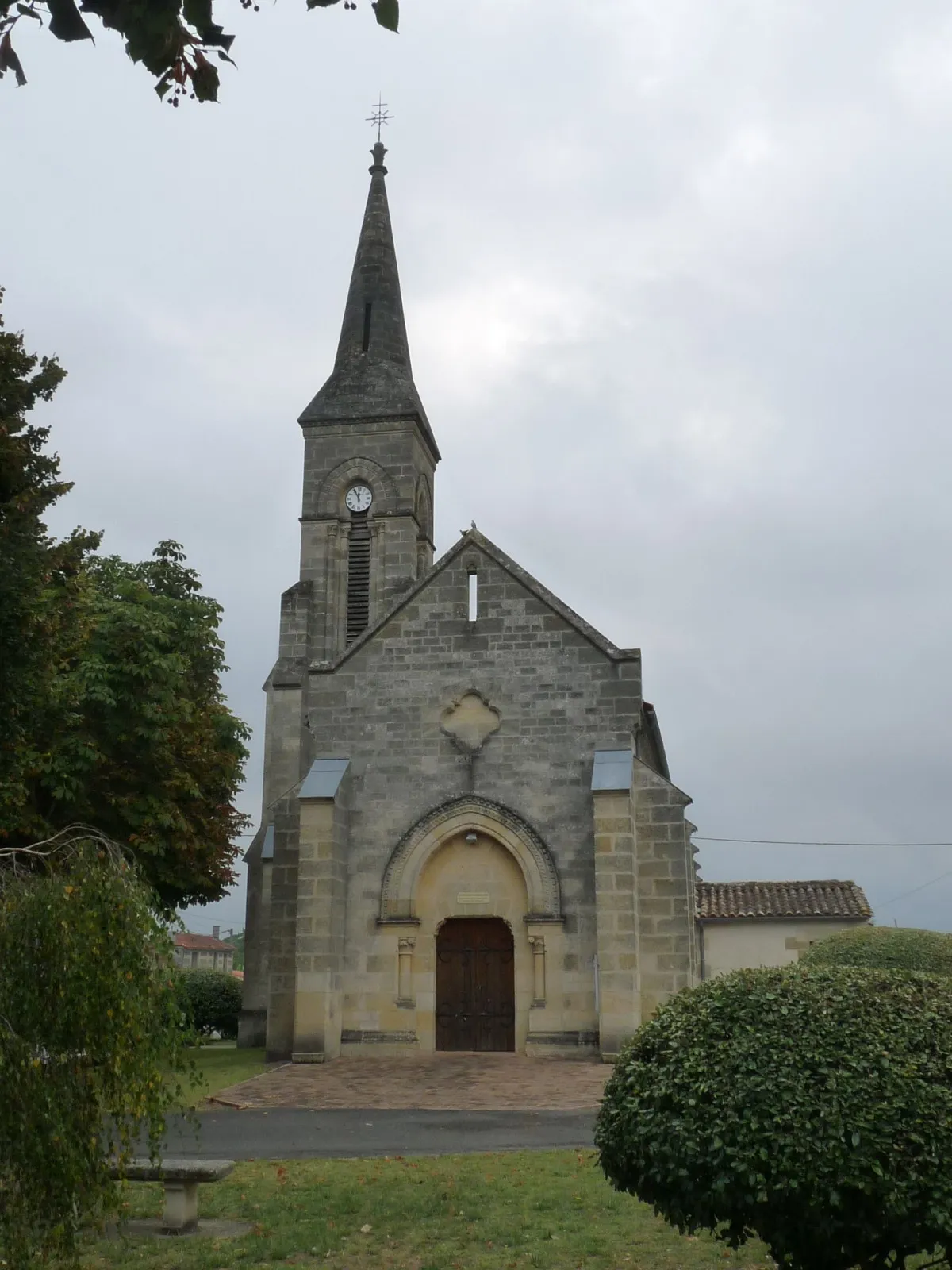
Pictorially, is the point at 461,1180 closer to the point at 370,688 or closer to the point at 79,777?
the point at 370,688

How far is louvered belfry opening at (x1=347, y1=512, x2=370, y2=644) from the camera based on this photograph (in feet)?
101

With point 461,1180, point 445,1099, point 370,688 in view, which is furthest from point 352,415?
point 461,1180

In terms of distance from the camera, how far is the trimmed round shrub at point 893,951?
1806 cm

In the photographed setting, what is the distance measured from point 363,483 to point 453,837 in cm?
1330

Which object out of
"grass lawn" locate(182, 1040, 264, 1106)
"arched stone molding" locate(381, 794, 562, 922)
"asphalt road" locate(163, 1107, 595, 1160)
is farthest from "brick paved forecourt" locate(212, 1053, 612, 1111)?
"arched stone molding" locate(381, 794, 562, 922)

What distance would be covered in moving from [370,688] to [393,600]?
27.4 feet

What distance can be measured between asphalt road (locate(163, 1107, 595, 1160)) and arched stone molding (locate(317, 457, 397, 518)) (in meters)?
18.5

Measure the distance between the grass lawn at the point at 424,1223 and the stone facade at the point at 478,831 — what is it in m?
8.60

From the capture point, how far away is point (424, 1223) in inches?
372

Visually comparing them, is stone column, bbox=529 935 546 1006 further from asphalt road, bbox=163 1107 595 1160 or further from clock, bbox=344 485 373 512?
clock, bbox=344 485 373 512

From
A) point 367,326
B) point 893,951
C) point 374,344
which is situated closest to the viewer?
point 893,951

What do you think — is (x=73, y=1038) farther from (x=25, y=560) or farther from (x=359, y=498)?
(x=359, y=498)

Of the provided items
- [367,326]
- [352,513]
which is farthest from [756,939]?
[367,326]

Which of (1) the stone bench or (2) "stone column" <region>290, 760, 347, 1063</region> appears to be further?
(2) "stone column" <region>290, 760, 347, 1063</region>
